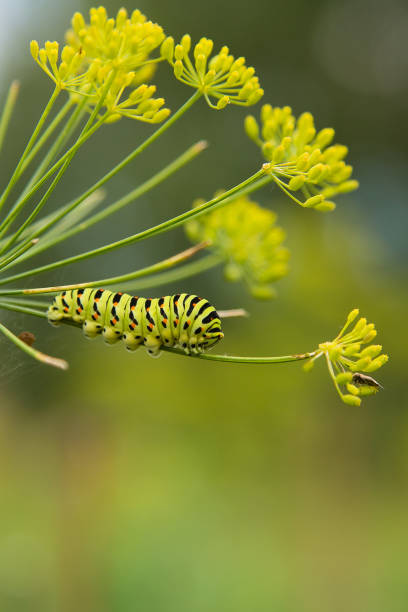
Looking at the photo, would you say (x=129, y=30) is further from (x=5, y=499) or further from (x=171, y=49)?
(x=5, y=499)

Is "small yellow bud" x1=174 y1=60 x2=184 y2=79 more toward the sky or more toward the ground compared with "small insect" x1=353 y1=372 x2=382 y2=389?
more toward the sky

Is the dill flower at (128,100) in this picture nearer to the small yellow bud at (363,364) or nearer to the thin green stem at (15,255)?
the thin green stem at (15,255)

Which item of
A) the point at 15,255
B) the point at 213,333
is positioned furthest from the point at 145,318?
the point at 15,255

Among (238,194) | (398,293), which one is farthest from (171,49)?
(398,293)

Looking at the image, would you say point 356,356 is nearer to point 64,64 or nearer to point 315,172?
point 315,172

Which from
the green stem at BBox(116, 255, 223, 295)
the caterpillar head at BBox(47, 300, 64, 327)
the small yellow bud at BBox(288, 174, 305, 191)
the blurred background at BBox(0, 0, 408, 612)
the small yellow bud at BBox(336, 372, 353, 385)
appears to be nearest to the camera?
the small yellow bud at BBox(336, 372, 353, 385)

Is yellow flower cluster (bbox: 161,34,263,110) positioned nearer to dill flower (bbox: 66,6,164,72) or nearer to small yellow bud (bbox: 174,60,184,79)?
small yellow bud (bbox: 174,60,184,79)

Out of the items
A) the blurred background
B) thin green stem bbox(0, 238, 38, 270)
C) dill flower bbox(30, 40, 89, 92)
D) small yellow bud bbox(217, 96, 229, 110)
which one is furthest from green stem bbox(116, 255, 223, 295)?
the blurred background
